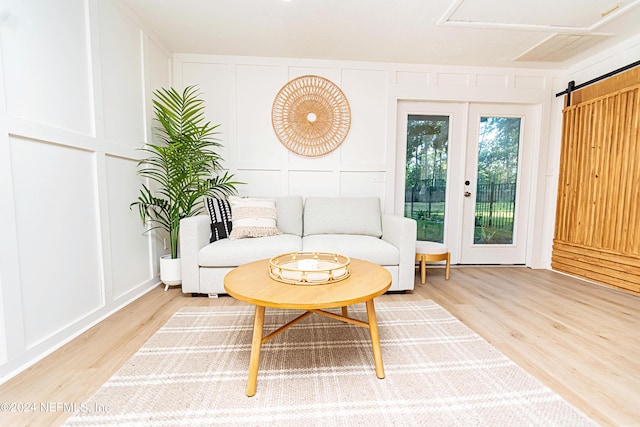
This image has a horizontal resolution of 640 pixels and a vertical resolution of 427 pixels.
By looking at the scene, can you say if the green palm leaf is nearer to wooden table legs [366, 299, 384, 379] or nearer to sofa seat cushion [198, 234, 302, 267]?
sofa seat cushion [198, 234, 302, 267]

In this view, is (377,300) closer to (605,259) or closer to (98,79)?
(605,259)

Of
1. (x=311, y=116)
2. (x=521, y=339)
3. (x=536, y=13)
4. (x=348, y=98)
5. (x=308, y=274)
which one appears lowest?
(x=521, y=339)

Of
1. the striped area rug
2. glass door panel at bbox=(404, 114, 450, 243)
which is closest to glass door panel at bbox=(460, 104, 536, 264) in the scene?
glass door panel at bbox=(404, 114, 450, 243)

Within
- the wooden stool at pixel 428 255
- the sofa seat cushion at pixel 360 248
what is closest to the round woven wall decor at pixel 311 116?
the sofa seat cushion at pixel 360 248

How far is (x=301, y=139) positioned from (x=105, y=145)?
1748 millimetres

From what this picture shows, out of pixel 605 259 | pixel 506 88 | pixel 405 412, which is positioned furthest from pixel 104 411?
pixel 506 88

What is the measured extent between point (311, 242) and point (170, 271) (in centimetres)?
124

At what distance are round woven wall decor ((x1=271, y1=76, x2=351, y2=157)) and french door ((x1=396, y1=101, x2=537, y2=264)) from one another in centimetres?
74

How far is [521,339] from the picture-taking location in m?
1.63

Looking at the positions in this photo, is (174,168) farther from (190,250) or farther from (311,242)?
(311,242)

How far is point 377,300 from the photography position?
223cm

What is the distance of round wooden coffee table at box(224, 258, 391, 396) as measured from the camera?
3.65ft

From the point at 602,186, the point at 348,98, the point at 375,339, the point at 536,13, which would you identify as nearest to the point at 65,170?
the point at 375,339

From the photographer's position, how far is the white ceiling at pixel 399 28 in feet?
6.79
